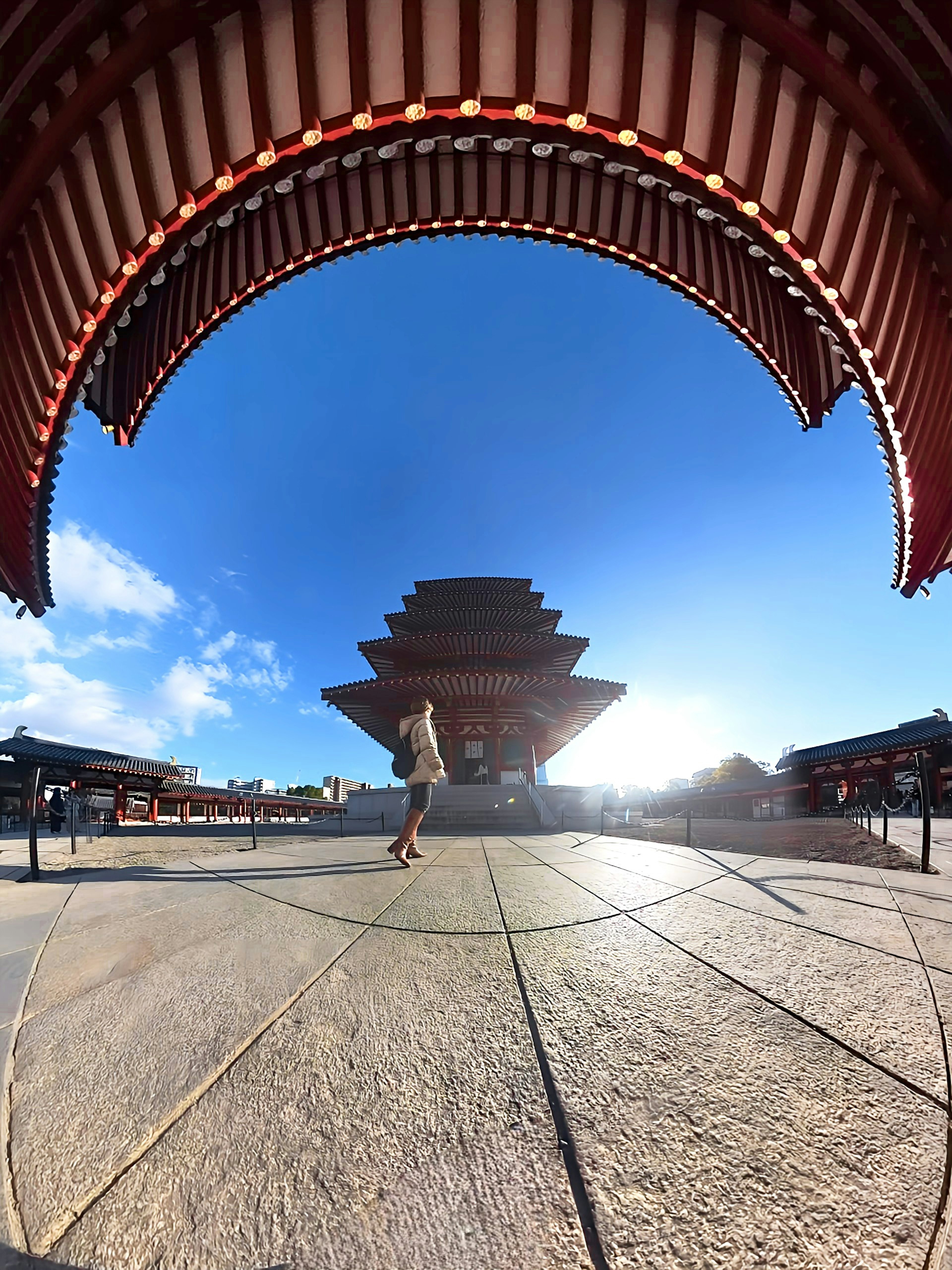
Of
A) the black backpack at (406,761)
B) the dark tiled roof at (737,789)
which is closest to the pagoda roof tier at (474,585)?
the dark tiled roof at (737,789)

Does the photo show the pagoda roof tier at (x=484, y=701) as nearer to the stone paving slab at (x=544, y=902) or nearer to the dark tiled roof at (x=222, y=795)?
the dark tiled roof at (x=222, y=795)

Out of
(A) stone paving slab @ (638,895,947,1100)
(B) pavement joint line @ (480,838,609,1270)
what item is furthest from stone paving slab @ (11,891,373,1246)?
(A) stone paving slab @ (638,895,947,1100)

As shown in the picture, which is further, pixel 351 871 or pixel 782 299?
pixel 782 299

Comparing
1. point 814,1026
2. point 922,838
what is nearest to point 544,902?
point 814,1026

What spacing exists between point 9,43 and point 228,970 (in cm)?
395

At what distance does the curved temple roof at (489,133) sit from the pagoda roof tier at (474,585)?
2349 centimetres

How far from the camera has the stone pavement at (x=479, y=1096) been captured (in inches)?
29.3

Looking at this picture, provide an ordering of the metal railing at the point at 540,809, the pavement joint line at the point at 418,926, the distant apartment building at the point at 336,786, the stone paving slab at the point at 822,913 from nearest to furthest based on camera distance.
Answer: the stone paving slab at the point at 822,913, the pavement joint line at the point at 418,926, the metal railing at the point at 540,809, the distant apartment building at the point at 336,786

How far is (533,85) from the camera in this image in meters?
2.47

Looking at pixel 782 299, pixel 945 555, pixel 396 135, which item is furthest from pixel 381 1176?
pixel 782 299

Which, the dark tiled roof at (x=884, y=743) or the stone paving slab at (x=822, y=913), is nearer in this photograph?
the stone paving slab at (x=822, y=913)

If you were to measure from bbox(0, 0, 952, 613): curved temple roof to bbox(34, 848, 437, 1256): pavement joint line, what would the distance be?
3.61 metres

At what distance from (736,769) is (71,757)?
6008 cm

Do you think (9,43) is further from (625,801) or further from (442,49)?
(625,801)
